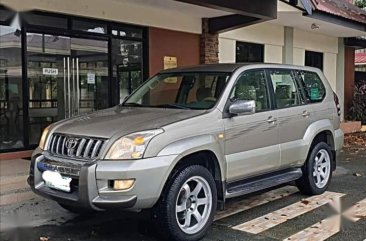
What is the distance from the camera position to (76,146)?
15.3ft

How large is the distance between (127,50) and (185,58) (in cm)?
168

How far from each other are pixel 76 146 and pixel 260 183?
232 cm

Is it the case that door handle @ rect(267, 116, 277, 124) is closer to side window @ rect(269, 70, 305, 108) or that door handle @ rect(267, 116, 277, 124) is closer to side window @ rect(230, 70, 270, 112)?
side window @ rect(230, 70, 270, 112)

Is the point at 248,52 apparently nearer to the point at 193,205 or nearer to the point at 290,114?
the point at 290,114

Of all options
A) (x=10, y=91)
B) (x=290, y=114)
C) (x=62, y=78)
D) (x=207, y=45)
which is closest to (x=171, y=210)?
(x=290, y=114)

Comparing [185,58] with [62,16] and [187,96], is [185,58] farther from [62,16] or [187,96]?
[187,96]

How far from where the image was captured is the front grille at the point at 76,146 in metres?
4.51

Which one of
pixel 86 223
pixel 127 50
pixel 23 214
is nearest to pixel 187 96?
pixel 86 223

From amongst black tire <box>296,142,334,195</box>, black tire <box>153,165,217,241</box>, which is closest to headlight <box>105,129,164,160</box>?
black tire <box>153,165,217,241</box>

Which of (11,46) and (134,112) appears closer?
(134,112)

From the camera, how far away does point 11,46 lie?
8508mm

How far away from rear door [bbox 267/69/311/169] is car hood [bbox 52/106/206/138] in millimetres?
1495

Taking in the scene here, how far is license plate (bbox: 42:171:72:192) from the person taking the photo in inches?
178

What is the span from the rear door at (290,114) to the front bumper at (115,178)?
2.19 m
